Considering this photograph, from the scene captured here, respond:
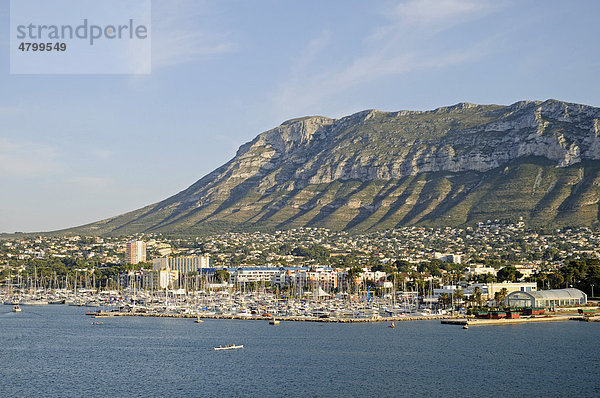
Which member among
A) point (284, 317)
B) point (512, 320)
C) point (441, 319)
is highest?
point (284, 317)

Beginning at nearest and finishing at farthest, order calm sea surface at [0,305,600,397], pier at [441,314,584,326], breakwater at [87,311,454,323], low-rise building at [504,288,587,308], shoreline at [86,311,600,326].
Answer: calm sea surface at [0,305,600,397] → pier at [441,314,584,326] → shoreline at [86,311,600,326] → breakwater at [87,311,454,323] → low-rise building at [504,288,587,308]

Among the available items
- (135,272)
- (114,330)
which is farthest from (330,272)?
(114,330)

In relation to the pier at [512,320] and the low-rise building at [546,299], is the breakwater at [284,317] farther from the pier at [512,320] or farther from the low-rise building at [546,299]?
the low-rise building at [546,299]

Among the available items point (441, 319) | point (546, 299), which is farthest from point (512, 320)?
point (546, 299)

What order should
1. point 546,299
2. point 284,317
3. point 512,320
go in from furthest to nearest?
point 546,299 < point 284,317 < point 512,320

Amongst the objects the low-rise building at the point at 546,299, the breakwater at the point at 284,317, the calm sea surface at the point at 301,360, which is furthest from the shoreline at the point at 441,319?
the low-rise building at the point at 546,299

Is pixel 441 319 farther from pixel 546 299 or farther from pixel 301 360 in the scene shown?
pixel 301 360

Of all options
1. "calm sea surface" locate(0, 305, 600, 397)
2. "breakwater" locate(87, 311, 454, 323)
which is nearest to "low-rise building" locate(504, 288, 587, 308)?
"breakwater" locate(87, 311, 454, 323)

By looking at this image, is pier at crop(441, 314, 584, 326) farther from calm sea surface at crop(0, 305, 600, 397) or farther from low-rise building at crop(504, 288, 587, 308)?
low-rise building at crop(504, 288, 587, 308)

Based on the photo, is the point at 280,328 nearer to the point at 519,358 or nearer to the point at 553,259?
the point at 519,358
